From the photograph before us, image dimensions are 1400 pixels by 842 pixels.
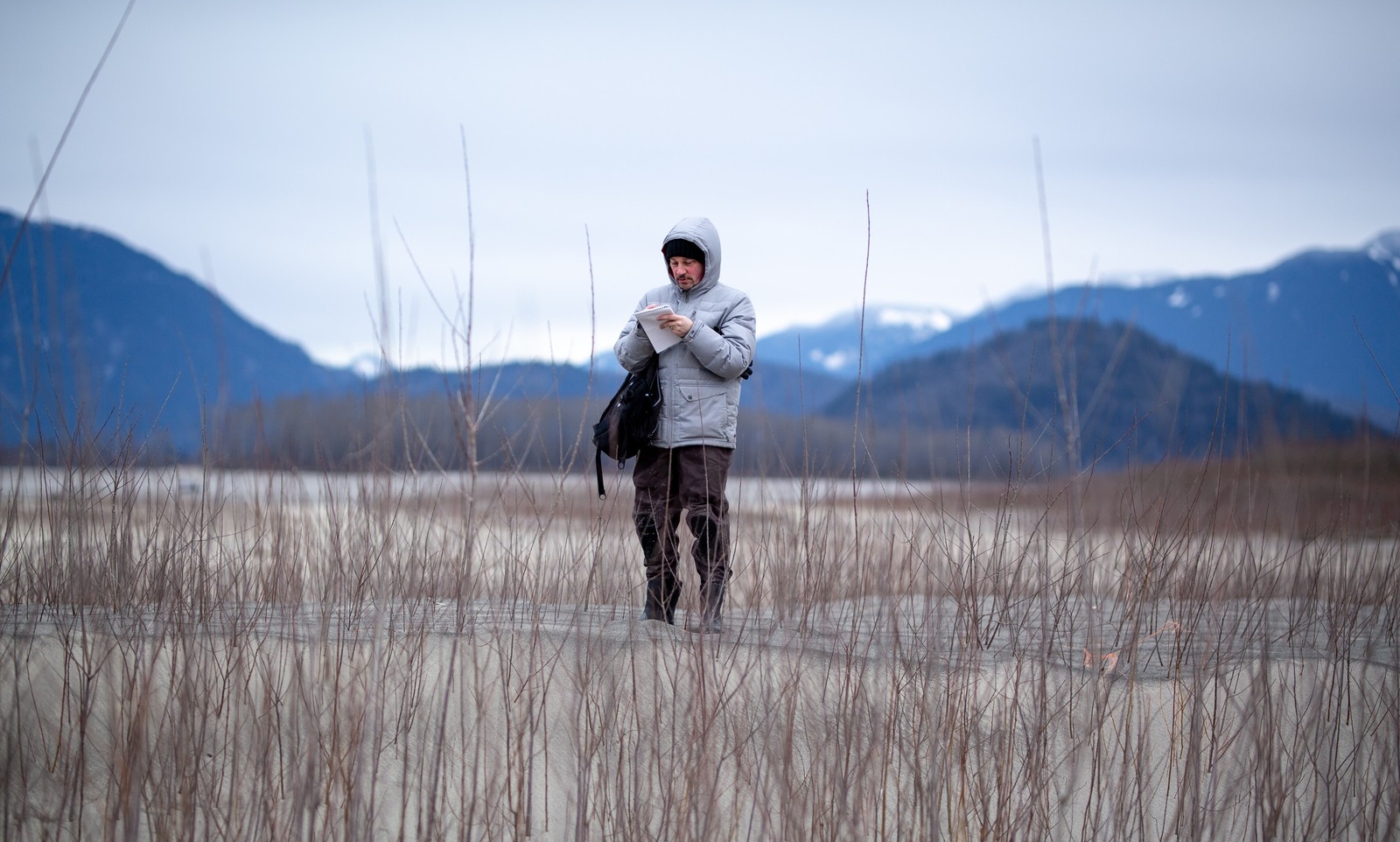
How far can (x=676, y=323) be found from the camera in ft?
8.55

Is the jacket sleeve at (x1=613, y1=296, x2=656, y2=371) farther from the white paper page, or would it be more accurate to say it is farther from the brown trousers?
the brown trousers

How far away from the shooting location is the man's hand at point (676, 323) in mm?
2604

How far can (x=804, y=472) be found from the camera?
217 cm

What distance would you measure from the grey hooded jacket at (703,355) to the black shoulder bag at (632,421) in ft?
0.12

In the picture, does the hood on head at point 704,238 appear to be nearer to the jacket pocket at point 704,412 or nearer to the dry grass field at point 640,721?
the jacket pocket at point 704,412

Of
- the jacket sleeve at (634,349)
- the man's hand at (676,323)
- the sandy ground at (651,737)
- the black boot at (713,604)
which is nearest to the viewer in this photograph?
the sandy ground at (651,737)

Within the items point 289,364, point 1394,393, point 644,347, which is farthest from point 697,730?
point 289,364

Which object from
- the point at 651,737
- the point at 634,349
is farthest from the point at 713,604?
the point at 634,349

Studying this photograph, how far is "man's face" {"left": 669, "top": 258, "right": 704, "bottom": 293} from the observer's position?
2783 mm

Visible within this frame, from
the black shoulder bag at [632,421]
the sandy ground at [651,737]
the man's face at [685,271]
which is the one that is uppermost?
the man's face at [685,271]

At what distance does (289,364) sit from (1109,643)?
208ft

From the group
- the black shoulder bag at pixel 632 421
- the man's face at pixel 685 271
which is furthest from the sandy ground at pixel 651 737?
the man's face at pixel 685 271

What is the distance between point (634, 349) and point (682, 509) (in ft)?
1.49

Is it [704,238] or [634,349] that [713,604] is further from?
[704,238]
